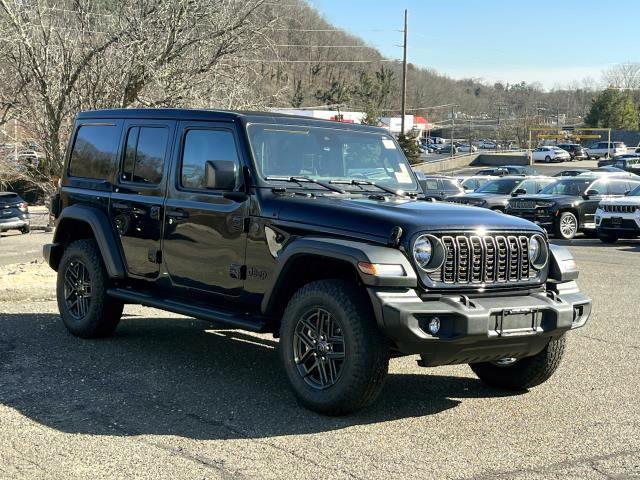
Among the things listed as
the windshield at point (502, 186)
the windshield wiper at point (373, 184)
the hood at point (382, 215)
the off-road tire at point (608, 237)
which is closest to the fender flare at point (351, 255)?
the hood at point (382, 215)

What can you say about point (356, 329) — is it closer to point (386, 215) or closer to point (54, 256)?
point (386, 215)

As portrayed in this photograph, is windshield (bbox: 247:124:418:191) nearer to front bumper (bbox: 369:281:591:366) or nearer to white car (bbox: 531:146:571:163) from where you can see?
front bumper (bbox: 369:281:591:366)

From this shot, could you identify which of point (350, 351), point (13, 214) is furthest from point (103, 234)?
point (13, 214)

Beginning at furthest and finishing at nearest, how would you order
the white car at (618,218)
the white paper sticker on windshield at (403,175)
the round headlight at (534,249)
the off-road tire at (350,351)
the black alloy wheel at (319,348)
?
the white car at (618,218), the white paper sticker on windshield at (403,175), the round headlight at (534,249), the black alloy wheel at (319,348), the off-road tire at (350,351)

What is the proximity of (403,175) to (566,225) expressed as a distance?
1560 centimetres

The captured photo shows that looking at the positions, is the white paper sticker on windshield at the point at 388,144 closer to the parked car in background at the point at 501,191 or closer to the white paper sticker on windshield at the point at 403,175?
the white paper sticker on windshield at the point at 403,175

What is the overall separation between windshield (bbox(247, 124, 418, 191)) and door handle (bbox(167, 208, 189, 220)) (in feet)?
2.72

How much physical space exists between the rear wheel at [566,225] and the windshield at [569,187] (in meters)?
0.93

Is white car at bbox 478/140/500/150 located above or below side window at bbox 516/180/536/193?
above

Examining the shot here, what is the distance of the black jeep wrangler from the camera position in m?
5.39

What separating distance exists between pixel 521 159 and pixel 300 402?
72.7m

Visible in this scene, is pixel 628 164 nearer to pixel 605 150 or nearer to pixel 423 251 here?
pixel 605 150

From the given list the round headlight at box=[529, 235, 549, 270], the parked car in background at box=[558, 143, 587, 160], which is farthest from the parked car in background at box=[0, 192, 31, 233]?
the parked car in background at box=[558, 143, 587, 160]

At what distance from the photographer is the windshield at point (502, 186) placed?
25328 millimetres
